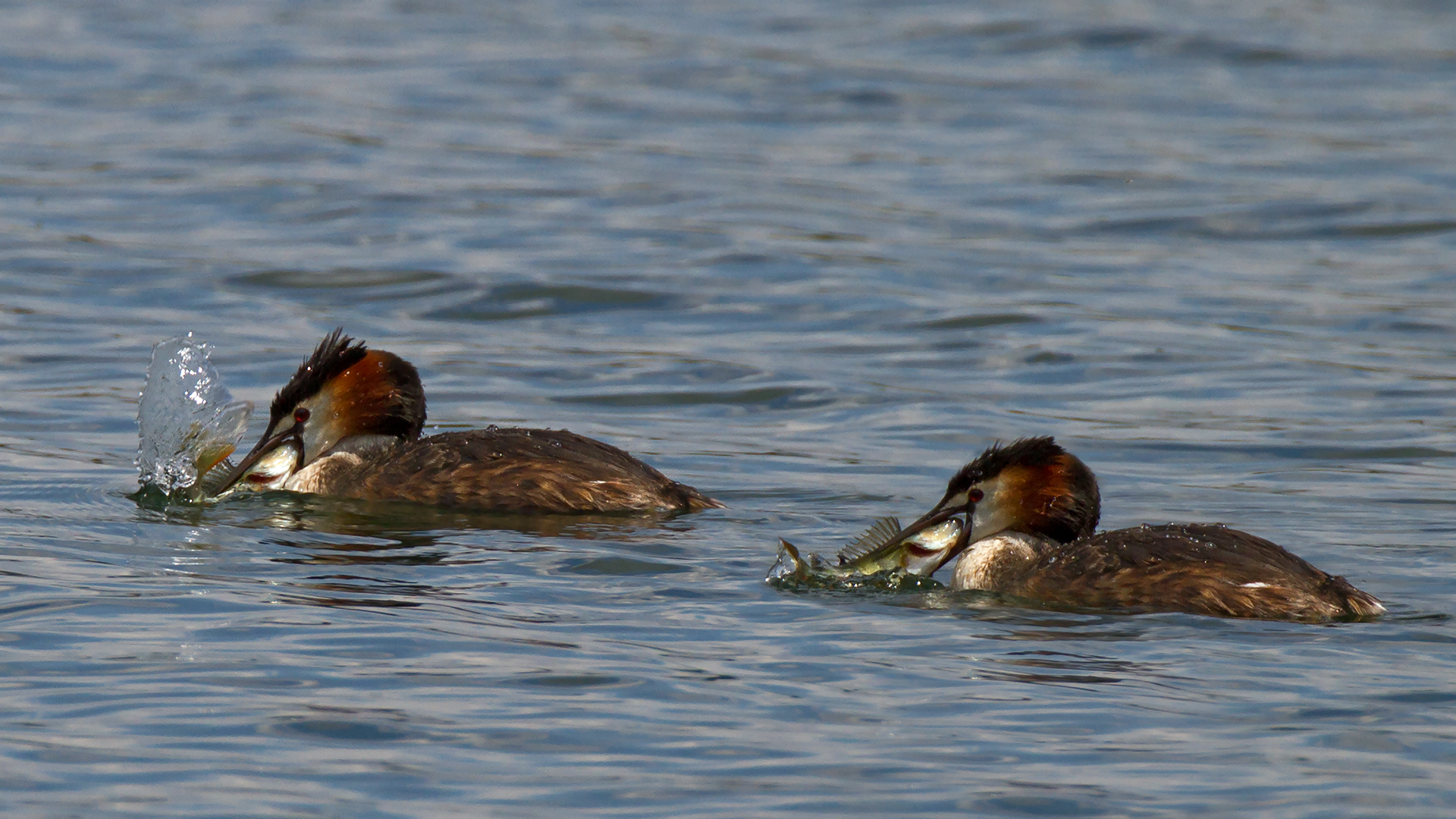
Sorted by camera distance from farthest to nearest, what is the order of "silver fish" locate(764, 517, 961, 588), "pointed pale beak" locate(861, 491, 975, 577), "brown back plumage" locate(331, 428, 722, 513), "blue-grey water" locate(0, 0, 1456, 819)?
"brown back plumage" locate(331, 428, 722, 513)
"pointed pale beak" locate(861, 491, 975, 577)
"silver fish" locate(764, 517, 961, 588)
"blue-grey water" locate(0, 0, 1456, 819)

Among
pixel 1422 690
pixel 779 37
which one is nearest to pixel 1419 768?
pixel 1422 690

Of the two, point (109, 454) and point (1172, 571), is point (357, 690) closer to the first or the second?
point (1172, 571)

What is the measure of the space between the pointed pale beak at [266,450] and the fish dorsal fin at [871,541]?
10.1ft

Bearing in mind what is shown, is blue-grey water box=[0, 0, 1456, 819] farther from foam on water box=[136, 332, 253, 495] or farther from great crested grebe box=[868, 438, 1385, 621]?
foam on water box=[136, 332, 253, 495]

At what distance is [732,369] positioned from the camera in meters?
13.9

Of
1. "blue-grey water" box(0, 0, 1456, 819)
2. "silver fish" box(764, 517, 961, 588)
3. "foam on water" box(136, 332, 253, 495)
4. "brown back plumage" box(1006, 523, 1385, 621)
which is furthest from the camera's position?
"foam on water" box(136, 332, 253, 495)

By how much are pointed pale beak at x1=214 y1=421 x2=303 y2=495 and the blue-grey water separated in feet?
0.51

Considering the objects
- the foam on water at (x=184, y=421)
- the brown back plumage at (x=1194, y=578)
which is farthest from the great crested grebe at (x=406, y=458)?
the brown back plumage at (x=1194, y=578)

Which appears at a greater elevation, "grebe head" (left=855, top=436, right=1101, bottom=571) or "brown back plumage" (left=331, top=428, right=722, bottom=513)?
"grebe head" (left=855, top=436, right=1101, bottom=571)

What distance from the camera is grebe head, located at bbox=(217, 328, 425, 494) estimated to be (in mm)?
10844

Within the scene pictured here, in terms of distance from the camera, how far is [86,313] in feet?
49.9

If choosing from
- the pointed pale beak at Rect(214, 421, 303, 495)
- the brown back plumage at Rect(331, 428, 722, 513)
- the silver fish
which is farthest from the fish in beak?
the silver fish

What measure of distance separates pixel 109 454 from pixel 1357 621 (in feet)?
20.5

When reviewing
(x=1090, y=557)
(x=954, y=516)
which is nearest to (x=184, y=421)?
(x=954, y=516)
